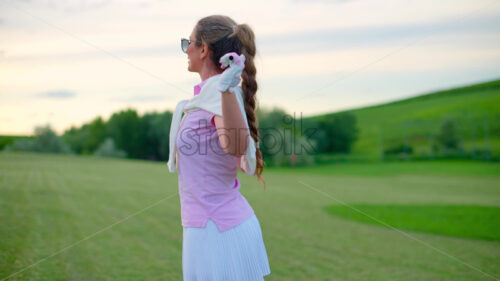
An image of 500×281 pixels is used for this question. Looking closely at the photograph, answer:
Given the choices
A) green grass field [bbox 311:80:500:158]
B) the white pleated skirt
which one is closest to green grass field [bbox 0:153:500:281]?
the white pleated skirt

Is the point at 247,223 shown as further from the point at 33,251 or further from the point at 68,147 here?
the point at 68,147

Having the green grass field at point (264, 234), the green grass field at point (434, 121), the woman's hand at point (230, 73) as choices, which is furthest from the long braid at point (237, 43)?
the green grass field at point (434, 121)

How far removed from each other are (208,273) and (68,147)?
24.4 m

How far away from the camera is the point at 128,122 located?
81.1 ft

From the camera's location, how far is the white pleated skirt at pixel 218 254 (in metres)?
1.69

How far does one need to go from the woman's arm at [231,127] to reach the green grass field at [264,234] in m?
3.41

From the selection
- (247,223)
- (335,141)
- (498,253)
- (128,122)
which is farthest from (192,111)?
(335,141)

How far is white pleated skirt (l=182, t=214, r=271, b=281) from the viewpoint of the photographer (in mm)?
1688

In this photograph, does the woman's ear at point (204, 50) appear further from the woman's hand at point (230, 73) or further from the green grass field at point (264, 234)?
the green grass field at point (264, 234)

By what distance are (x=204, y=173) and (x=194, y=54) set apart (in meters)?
0.54

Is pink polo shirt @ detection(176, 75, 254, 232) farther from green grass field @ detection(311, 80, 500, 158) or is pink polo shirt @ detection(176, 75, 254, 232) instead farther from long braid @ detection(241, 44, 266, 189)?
green grass field @ detection(311, 80, 500, 158)

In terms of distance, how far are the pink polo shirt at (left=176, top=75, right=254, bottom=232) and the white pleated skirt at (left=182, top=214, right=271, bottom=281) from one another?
0.11 ft

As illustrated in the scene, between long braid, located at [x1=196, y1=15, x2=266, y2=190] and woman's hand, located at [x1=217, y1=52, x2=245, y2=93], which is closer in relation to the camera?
woman's hand, located at [x1=217, y1=52, x2=245, y2=93]

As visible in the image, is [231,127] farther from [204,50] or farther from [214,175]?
[204,50]
